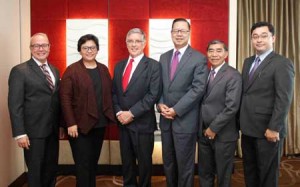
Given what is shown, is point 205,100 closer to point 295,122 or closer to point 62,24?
point 62,24

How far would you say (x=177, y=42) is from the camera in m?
2.71

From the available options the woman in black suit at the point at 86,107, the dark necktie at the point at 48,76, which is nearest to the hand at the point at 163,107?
the woman in black suit at the point at 86,107

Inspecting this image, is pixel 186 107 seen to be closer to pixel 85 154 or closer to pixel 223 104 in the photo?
pixel 223 104

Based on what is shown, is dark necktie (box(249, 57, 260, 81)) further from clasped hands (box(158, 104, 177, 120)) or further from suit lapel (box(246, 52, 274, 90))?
clasped hands (box(158, 104, 177, 120))

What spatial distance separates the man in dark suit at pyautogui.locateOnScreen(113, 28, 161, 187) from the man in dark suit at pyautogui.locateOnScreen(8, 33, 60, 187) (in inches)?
22.6

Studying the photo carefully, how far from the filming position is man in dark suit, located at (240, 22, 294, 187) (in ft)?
7.72

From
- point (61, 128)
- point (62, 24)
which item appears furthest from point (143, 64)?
point (62, 24)

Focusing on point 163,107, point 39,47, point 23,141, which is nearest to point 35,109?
point 23,141

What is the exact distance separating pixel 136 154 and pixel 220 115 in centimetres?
83

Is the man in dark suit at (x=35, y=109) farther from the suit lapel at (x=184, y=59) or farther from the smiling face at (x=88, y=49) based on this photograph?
the suit lapel at (x=184, y=59)

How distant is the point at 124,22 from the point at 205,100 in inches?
58.8

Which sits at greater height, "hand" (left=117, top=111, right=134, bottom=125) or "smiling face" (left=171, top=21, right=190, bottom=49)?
"smiling face" (left=171, top=21, right=190, bottom=49)

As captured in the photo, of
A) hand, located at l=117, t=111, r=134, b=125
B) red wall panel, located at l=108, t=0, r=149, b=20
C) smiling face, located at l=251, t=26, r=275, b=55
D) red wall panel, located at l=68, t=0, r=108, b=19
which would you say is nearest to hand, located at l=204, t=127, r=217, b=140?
hand, located at l=117, t=111, r=134, b=125

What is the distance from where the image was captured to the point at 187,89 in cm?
267
